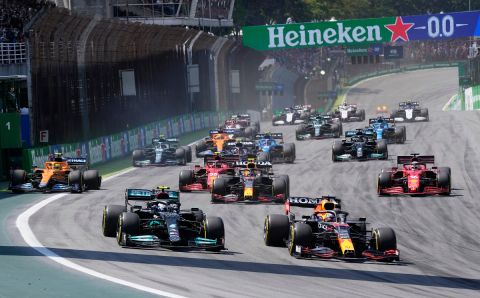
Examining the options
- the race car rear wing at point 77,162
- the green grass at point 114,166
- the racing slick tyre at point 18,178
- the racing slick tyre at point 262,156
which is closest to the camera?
the racing slick tyre at point 18,178

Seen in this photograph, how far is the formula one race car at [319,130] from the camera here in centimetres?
5900

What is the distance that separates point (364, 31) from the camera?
83562 millimetres

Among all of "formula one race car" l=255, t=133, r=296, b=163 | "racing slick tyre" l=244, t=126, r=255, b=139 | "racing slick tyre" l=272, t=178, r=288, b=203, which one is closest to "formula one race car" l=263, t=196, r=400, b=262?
"racing slick tyre" l=272, t=178, r=288, b=203

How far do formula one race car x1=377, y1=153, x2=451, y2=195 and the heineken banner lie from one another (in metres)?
48.9

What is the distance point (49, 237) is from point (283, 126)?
4977 cm

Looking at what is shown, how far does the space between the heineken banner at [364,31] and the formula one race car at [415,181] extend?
48.9m

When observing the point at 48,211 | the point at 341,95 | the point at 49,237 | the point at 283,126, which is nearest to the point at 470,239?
the point at 49,237

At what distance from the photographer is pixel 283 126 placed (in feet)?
244

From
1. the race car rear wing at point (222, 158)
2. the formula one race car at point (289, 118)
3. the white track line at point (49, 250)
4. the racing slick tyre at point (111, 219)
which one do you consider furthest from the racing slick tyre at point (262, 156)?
the formula one race car at point (289, 118)

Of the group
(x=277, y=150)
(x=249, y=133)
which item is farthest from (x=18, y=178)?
(x=249, y=133)

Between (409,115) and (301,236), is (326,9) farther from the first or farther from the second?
(301,236)

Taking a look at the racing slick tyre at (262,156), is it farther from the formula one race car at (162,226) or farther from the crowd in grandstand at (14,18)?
the formula one race car at (162,226)

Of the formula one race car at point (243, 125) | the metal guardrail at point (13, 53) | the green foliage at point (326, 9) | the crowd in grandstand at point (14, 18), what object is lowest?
the formula one race car at point (243, 125)

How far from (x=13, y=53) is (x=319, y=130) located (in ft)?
57.6
